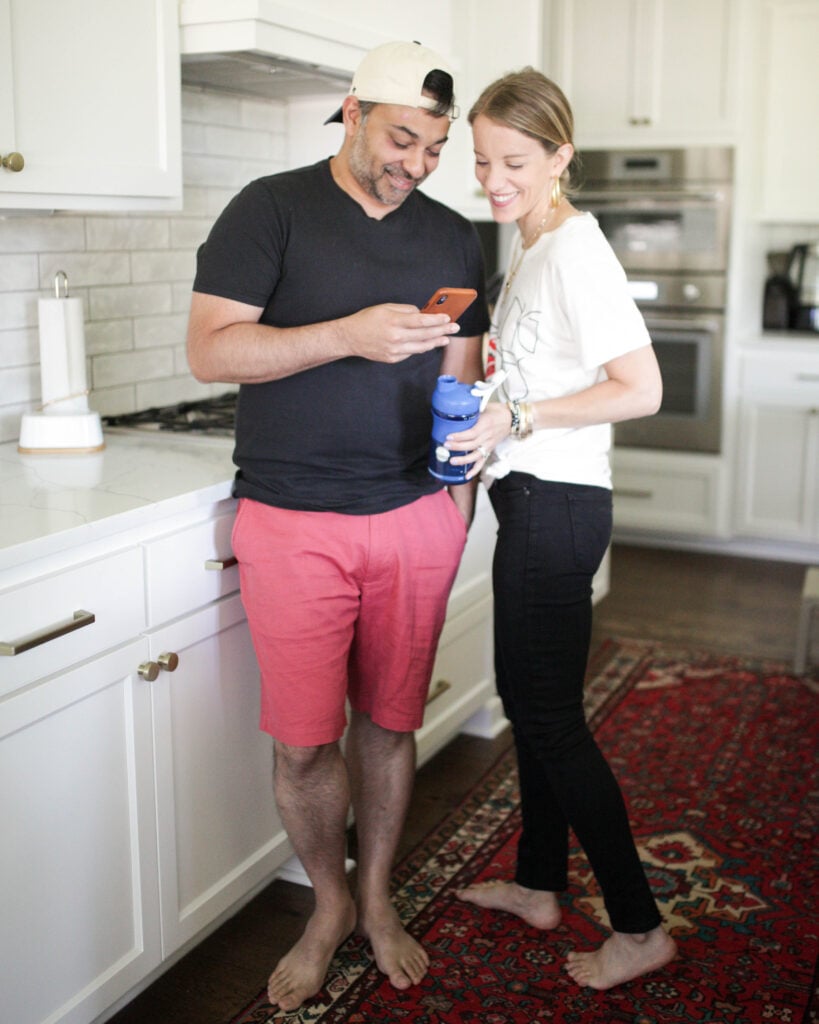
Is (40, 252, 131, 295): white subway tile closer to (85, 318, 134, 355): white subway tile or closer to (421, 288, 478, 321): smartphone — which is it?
(85, 318, 134, 355): white subway tile

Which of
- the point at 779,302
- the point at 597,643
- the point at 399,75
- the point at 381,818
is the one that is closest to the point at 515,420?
the point at 399,75

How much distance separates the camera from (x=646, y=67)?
4.71m

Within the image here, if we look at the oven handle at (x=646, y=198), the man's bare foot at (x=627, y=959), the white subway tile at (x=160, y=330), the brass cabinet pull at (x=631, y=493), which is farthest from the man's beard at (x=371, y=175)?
the brass cabinet pull at (x=631, y=493)

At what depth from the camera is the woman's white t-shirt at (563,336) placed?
5.68ft

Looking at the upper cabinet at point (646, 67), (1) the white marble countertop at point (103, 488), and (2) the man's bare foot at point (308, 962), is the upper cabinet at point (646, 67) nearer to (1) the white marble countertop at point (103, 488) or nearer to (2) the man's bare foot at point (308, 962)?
(1) the white marble countertop at point (103, 488)

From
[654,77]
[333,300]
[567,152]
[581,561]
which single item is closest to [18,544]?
[333,300]

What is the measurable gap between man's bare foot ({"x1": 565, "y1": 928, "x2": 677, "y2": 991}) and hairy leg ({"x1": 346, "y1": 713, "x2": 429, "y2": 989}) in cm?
29

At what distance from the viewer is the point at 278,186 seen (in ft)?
5.82

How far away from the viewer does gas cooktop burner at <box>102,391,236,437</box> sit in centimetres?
235

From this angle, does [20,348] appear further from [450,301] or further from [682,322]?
[682,322]

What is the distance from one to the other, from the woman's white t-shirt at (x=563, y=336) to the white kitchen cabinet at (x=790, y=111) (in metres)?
3.17

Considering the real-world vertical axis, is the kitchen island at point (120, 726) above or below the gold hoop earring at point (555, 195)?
below

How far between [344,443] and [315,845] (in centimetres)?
67

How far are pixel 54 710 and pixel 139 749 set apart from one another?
0.71 ft
